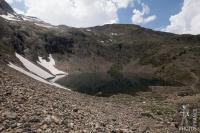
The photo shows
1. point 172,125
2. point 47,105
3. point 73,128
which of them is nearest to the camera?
point 73,128

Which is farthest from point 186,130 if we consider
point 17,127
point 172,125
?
point 17,127

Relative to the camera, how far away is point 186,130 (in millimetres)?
38250

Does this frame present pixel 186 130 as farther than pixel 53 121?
Yes

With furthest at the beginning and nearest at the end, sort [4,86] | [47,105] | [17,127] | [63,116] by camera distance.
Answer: [4,86] → [47,105] → [63,116] → [17,127]

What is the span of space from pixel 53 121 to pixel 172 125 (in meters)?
21.6

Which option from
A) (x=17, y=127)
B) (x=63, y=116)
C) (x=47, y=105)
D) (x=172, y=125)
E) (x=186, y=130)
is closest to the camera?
(x=17, y=127)

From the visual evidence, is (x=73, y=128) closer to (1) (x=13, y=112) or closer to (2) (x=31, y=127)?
(2) (x=31, y=127)

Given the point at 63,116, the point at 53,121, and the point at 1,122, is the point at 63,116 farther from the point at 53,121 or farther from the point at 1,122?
the point at 1,122

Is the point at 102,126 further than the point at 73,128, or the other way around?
the point at 102,126

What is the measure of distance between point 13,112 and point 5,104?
2.41m

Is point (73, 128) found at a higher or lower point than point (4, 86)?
lower

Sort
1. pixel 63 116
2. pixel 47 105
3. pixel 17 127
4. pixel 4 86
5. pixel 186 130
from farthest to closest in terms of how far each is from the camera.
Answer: pixel 186 130 < pixel 4 86 < pixel 47 105 < pixel 63 116 < pixel 17 127

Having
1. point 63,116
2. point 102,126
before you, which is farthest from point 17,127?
point 102,126

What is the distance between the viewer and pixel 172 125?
135 feet
